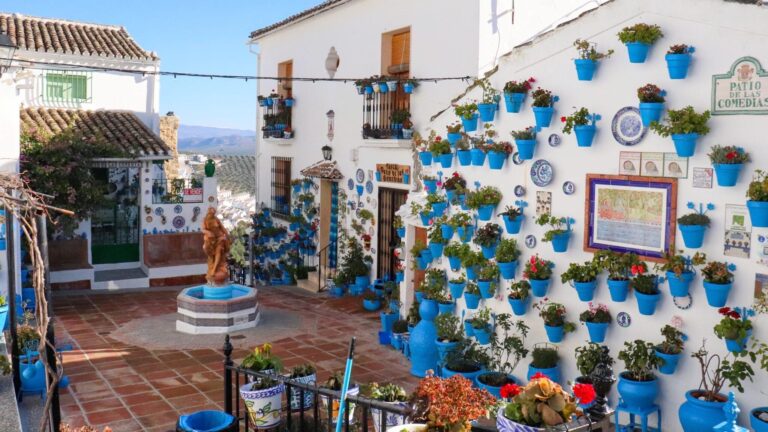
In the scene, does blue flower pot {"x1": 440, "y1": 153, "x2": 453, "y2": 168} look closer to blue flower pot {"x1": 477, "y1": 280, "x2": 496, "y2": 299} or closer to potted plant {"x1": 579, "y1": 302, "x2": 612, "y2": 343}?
blue flower pot {"x1": 477, "y1": 280, "x2": 496, "y2": 299}

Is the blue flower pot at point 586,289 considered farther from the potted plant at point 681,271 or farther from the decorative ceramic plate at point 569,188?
the decorative ceramic plate at point 569,188

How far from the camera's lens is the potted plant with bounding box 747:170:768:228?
6312 millimetres

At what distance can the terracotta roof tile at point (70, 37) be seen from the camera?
18.4 metres

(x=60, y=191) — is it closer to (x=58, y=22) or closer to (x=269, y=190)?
(x=269, y=190)

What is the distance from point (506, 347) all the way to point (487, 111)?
10.0 ft

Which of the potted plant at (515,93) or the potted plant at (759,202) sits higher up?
the potted plant at (515,93)

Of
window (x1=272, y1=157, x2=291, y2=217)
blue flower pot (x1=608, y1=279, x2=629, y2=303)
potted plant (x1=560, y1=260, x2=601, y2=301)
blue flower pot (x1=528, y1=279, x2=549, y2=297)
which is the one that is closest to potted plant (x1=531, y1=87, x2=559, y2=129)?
potted plant (x1=560, y1=260, x2=601, y2=301)

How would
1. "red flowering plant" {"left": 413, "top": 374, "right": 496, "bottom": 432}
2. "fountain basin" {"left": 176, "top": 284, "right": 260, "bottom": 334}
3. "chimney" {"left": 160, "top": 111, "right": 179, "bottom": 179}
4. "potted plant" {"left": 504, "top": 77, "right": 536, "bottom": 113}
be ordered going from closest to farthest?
"red flowering plant" {"left": 413, "top": 374, "right": 496, "bottom": 432}, "potted plant" {"left": 504, "top": 77, "right": 536, "bottom": 113}, "fountain basin" {"left": 176, "top": 284, "right": 260, "bottom": 334}, "chimney" {"left": 160, "top": 111, "right": 179, "bottom": 179}

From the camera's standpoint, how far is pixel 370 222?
15242mm

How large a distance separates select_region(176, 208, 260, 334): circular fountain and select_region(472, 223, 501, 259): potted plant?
16.3 ft

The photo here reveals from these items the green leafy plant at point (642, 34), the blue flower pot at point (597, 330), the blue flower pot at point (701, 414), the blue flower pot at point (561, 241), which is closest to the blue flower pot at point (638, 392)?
the blue flower pot at point (701, 414)

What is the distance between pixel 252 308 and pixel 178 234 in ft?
19.8

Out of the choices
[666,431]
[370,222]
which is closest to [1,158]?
[370,222]

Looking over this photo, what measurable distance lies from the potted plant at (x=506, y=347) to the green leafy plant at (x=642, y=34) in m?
3.61
